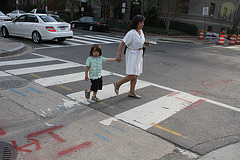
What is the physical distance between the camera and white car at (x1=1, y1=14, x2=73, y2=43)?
13.0 metres

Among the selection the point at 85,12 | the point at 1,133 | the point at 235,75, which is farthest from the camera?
the point at 85,12

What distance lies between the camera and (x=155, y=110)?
483 centimetres

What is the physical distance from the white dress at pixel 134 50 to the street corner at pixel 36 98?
143 cm

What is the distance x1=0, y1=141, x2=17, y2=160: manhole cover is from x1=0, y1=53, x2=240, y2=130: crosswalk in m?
1.52

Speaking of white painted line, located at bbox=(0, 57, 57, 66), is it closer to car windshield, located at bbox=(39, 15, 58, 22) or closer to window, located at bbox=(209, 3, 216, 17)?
car windshield, located at bbox=(39, 15, 58, 22)

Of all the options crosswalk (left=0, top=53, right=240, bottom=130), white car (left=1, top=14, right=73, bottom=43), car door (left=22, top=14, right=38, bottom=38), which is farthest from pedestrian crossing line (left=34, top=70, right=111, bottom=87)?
car door (left=22, top=14, right=38, bottom=38)

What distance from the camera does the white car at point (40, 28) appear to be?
42.5ft

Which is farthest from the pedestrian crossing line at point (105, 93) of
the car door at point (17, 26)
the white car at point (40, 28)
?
the car door at point (17, 26)

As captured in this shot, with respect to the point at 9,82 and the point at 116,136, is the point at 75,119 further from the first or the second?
the point at 9,82

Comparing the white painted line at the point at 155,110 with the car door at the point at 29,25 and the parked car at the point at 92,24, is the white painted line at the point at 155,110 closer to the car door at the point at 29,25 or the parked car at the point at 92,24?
the car door at the point at 29,25

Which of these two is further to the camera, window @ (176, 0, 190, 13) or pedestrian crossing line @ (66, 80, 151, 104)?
window @ (176, 0, 190, 13)

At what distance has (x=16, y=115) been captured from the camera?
4188mm

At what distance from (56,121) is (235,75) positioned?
7.08m

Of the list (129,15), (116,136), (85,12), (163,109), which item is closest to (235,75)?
(163,109)
